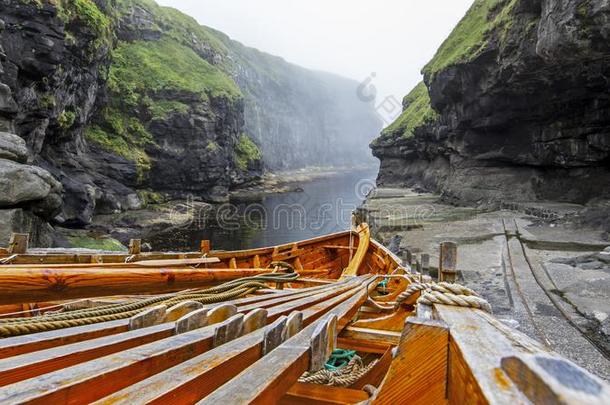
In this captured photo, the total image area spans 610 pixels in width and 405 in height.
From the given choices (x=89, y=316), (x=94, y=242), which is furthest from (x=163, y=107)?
(x=89, y=316)

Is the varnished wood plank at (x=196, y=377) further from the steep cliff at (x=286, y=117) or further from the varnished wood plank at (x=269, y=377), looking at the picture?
the steep cliff at (x=286, y=117)

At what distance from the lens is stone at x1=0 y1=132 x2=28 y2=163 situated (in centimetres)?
1594

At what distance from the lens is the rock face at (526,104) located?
55.8 feet

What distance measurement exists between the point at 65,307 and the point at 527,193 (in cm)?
3533

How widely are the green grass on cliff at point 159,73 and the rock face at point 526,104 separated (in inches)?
1319

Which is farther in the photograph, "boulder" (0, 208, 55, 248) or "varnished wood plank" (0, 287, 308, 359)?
"boulder" (0, 208, 55, 248)

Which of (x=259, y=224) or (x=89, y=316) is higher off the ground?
(x=259, y=224)

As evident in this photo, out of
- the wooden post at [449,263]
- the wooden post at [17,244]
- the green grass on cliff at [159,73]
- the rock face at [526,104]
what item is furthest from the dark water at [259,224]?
the wooden post at [449,263]

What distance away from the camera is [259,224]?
125 feet

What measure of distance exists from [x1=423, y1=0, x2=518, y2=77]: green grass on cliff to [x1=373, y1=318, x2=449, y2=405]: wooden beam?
26.3 metres

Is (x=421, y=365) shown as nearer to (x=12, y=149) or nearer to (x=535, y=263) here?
(x=535, y=263)

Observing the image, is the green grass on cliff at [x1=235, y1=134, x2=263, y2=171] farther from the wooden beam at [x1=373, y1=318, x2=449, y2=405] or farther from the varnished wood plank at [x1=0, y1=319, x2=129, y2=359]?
Answer: the wooden beam at [x1=373, y1=318, x2=449, y2=405]

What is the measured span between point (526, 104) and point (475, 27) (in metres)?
12.4

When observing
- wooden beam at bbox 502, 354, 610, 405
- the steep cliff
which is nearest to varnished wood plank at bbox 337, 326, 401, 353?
wooden beam at bbox 502, 354, 610, 405
